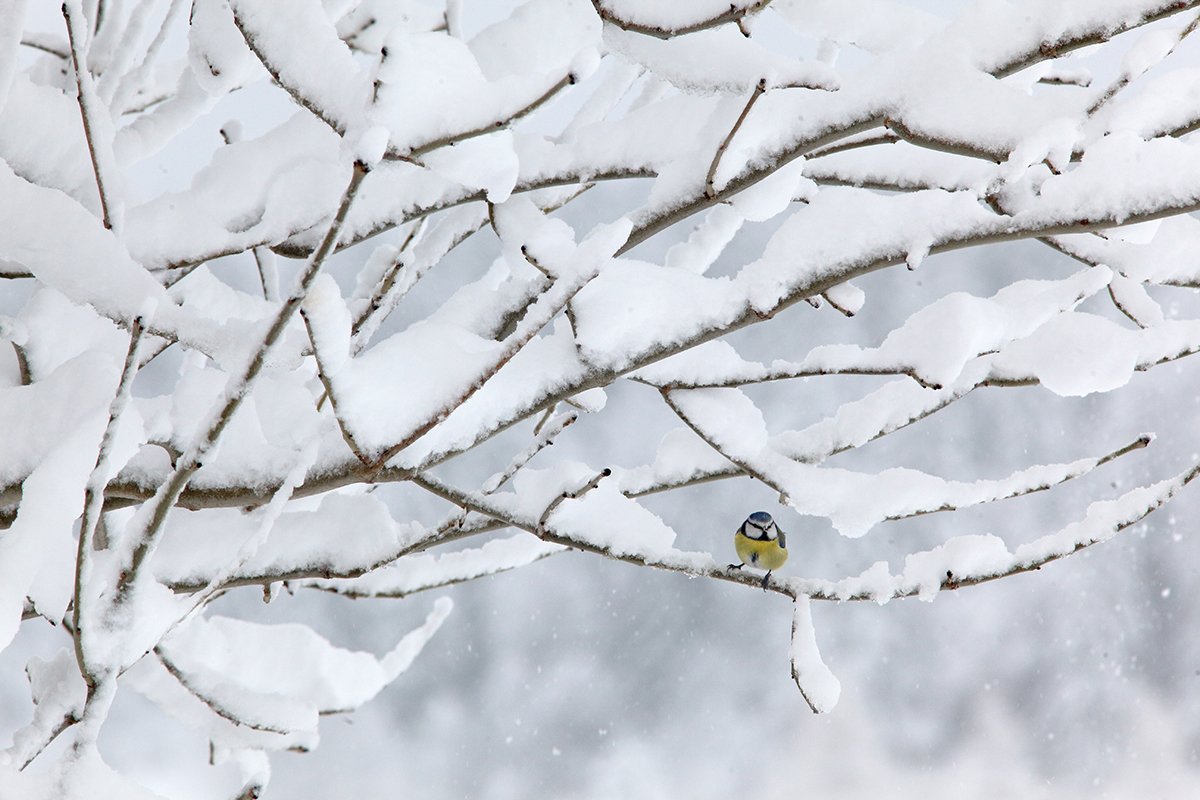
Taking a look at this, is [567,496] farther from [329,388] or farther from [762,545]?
[762,545]

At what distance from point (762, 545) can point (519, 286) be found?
1.34 meters

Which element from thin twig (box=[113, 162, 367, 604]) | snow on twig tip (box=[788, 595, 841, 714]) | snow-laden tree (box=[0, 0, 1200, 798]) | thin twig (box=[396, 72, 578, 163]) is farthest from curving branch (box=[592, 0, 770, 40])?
snow on twig tip (box=[788, 595, 841, 714])

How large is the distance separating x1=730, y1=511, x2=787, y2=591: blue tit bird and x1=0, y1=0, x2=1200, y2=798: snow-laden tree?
1004 millimetres

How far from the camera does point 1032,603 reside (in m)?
6.46

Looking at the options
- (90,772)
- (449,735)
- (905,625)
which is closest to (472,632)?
(449,735)

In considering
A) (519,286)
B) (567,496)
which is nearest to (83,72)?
(519,286)

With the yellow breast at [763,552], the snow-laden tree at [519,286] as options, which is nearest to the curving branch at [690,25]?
the snow-laden tree at [519,286]

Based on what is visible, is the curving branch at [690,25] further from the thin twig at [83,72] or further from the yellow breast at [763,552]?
the yellow breast at [763,552]

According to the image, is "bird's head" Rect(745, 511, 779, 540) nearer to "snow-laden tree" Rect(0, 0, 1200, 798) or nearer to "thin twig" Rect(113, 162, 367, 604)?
"snow-laden tree" Rect(0, 0, 1200, 798)

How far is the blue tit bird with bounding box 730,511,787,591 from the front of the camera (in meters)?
2.16

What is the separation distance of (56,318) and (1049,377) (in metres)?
1.25

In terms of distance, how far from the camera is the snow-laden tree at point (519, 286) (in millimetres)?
705

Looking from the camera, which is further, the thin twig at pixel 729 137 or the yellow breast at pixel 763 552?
the yellow breast at pixel 763 552

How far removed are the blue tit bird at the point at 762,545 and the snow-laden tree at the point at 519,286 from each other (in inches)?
39.5
